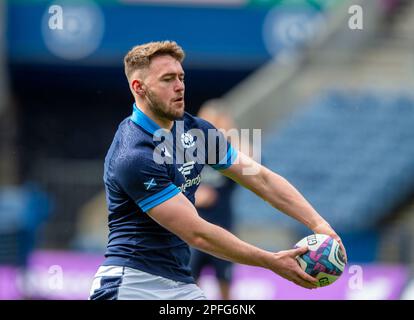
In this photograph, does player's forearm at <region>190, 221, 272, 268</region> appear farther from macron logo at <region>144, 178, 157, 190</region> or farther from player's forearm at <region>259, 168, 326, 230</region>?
player's forearm at <region>259, 168, 326, 230</region>

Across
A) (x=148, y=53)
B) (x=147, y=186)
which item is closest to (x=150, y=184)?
A: (x=147, y=186)

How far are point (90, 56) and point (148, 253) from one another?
14.7 meters

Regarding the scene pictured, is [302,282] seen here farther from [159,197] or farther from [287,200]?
[159,197]

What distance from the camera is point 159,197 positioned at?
5.67 metres

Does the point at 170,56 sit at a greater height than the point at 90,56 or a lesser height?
lesser

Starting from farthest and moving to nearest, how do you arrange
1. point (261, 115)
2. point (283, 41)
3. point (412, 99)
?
point (283, 41), point (261, 115), point (412, 99)

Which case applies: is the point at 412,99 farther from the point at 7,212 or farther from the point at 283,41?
the point at 7,212

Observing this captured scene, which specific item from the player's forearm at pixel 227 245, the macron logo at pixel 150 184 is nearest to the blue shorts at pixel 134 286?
the player's forearm at pixel 227 245

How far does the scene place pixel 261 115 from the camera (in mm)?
18156

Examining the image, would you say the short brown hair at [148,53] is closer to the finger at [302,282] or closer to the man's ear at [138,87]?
the man's ear at [138,87]

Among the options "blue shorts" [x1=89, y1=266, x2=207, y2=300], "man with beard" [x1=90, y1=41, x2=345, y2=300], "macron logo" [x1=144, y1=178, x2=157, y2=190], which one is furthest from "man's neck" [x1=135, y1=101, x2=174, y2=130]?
"blue shorts" [x1=89, y1=266, x2=207, y2=300]

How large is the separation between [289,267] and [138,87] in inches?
50.1

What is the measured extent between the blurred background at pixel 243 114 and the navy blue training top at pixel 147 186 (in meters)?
5.86
